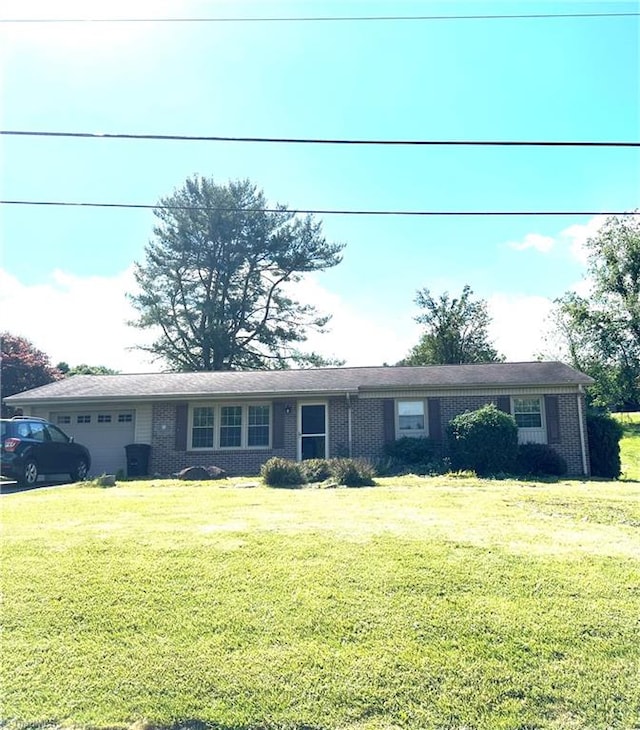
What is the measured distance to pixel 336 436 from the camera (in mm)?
16609

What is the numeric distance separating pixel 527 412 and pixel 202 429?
10493mm

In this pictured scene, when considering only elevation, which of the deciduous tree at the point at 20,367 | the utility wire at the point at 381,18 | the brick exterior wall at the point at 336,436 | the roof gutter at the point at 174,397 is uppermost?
the utility wire at the point at 381,18

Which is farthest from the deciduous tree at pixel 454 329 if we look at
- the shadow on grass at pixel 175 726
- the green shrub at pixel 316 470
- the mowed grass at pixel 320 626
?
the shadow on grass at pixel 175 726

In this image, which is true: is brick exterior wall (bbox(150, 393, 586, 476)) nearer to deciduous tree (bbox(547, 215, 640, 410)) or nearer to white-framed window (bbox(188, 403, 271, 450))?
white-framed window (bbox(188, 403, 271, 450))

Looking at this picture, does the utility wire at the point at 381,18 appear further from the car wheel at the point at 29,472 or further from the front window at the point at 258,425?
the front window at the point at 258,425

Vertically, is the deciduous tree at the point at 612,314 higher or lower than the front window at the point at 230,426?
higher

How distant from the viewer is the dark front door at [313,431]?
16.6m

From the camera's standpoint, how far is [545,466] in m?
15.1

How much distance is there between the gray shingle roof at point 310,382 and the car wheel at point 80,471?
2.69 m

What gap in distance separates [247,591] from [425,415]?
12943mm

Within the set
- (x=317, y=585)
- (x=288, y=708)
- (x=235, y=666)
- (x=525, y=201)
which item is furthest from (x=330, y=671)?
(x=525, y=201)

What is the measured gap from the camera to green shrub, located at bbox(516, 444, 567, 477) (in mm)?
15023

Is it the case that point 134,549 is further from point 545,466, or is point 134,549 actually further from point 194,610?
point 545,466

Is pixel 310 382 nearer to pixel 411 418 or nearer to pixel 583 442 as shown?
pixel 411 418
